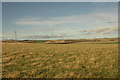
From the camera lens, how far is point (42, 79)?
24.9 ft

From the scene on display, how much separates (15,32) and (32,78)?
125614mm

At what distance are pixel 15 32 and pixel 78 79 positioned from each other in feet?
417

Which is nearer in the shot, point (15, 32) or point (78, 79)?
point (78, 79)

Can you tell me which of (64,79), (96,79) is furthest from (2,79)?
(96,79)

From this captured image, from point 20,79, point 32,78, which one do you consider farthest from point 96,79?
point 20,79

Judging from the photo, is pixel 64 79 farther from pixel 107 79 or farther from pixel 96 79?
pixel 107 79

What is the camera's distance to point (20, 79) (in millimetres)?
7578

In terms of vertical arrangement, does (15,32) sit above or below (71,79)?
above

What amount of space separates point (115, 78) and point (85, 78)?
6.84 feet

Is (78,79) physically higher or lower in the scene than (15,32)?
lower

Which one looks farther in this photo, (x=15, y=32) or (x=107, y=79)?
(x=15, y=32)

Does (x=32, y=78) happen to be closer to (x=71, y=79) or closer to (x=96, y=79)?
(x=71, y=79)

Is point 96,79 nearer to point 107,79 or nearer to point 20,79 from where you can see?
point 107,79

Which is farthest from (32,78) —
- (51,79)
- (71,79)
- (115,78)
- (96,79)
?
(115,78)
